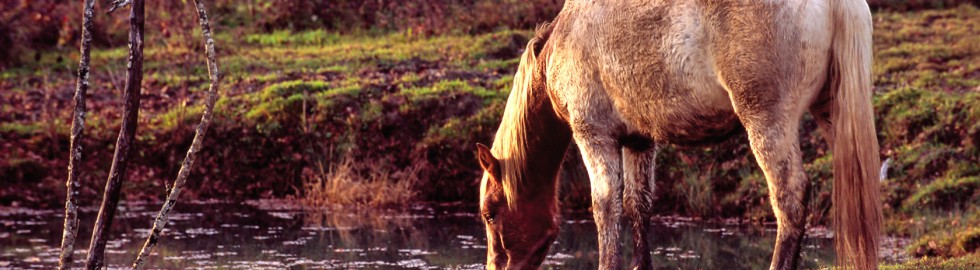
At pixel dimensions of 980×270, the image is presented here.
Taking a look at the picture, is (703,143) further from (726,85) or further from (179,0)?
(179,0)

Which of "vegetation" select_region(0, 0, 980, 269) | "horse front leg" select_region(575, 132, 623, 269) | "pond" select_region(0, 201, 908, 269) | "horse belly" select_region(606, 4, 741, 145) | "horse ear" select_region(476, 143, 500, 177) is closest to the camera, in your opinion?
"horse belly" select_region(606, 4, 741, 145)

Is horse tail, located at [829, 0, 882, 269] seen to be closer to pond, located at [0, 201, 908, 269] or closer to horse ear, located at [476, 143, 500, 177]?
horse ear, located at [476, 143, 500, 177]

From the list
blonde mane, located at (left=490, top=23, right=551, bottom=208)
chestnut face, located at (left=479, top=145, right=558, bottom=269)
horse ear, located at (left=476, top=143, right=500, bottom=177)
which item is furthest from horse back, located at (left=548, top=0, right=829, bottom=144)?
chestnut face, located at (left=479, top=145, right=558, bottom=269)

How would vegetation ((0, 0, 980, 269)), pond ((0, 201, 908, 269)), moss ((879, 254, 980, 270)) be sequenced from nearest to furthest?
1. moss ((879, 254, 980, 270))
2. pond ((0, 201, 908, 269))
3. vegetation ((0, 0, 980, 269))

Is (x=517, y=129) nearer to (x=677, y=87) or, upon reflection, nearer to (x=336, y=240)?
(x=677, y=87)

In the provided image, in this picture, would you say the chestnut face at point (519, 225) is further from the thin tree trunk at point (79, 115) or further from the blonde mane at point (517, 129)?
the thin tree trunk at point (79, 115)

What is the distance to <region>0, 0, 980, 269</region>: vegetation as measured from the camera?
1327 centimetres

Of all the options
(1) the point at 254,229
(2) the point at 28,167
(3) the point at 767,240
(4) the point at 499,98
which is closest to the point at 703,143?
(3) the point at 767,240

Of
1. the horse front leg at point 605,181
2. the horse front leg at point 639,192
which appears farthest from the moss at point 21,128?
the horse front leg at point 605,181

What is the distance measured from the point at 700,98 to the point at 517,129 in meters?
1.56

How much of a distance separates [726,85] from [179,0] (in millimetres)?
16730

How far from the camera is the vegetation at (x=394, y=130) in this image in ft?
43.5

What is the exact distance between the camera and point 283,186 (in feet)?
50.0

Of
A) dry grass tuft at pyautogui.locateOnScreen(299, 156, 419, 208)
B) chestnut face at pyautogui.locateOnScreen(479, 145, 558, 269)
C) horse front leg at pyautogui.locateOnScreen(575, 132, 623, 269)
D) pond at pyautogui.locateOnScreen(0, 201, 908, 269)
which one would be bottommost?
pond at pyautogui.locateOnScreen(0, 201, 908, 269)
